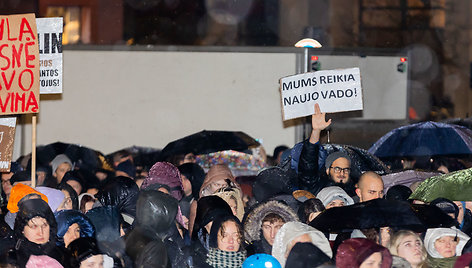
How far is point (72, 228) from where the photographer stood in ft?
22.6

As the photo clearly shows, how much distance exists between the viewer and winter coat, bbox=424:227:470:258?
6.82m

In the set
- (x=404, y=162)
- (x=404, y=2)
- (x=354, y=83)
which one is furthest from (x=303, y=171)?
(x=404, y=2)

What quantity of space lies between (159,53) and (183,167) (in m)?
3.60

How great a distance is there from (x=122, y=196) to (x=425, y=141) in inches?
154

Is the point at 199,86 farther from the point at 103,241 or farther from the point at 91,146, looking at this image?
the point at 103,241

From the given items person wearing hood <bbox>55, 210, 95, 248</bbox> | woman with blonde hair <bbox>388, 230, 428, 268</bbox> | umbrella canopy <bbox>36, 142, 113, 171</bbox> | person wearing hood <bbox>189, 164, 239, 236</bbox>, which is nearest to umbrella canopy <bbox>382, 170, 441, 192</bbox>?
person wearing hood <bbox>189, 164, 239, 236</bbox>

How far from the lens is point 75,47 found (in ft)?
42.8

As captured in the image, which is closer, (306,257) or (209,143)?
(306,257)

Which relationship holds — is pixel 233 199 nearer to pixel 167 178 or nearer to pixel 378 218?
pixel 167 178

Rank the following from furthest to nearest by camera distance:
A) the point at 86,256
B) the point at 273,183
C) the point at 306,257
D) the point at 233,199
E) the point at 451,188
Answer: the point at 273,183
the point at 233,199
the point at 451,188
the point at 86,256
the point at 306,257

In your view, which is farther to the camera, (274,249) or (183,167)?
(183,167)

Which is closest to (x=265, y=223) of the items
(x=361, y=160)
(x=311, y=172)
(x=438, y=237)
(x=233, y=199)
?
(x=233, y=199)

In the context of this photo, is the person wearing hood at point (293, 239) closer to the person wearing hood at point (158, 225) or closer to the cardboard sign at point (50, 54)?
the person wearing hood at point (158, 225)

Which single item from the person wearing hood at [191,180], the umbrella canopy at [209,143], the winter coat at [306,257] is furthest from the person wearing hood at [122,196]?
the umbrella canopy at [209,143]
